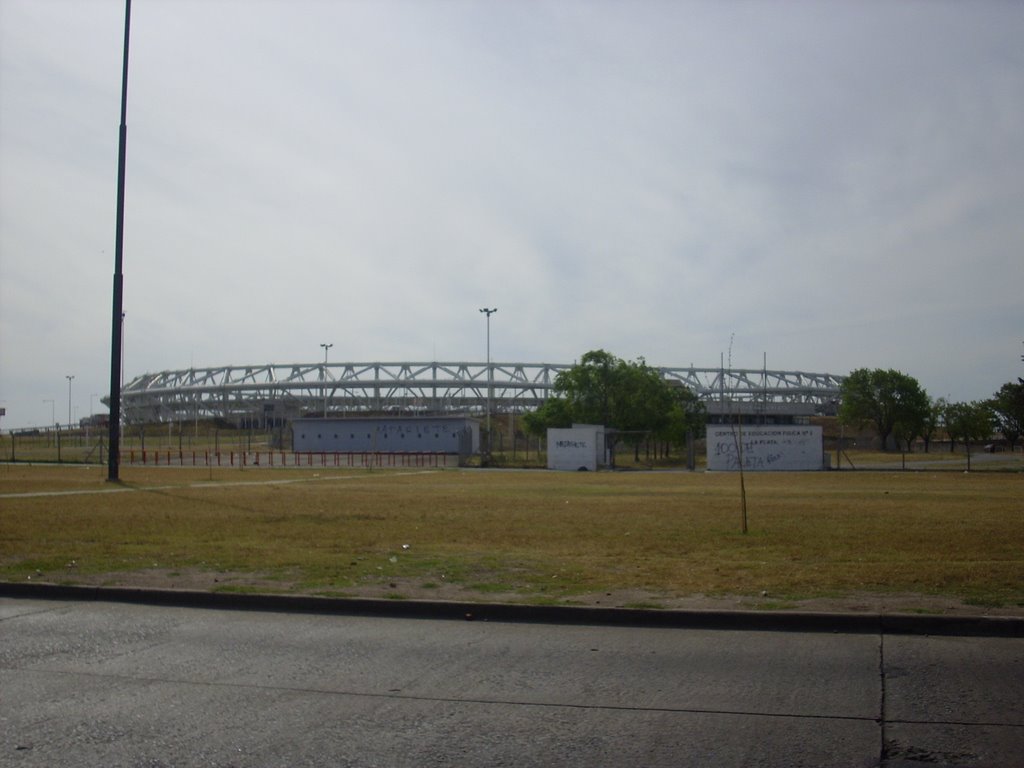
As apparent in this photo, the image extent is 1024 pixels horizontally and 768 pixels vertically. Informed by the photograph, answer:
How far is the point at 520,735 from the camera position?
5594 mm

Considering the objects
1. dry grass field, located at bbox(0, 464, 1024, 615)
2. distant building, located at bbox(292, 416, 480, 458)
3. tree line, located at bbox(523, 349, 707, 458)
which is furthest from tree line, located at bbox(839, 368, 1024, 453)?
dry grass field, located at bbox(0, 464, 1024, 615)

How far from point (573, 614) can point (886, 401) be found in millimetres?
103835

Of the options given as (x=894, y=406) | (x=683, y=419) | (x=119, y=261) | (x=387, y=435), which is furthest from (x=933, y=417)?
(x=119, y=261)

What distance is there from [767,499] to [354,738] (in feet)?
66.7

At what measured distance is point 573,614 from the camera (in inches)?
347

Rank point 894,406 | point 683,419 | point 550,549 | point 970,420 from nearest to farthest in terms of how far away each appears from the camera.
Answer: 1. point 550,549
2. point 683,419
3. point 970,420
4. point 894,406

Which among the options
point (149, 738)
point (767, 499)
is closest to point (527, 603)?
point (149, 738)

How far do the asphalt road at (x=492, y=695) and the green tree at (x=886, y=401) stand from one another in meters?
103

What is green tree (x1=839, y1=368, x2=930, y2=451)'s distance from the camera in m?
104

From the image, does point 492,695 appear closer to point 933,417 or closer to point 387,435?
point 387,435

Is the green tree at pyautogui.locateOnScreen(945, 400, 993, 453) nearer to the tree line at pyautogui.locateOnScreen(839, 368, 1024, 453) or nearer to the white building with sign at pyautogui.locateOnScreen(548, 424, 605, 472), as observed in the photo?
the tree line at pyautogui.locateOnScreen(839, 368, 1024, 453)

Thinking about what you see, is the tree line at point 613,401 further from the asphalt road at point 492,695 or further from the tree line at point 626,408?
the asphalt road at point 492,695

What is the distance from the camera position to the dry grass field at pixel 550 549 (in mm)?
9883

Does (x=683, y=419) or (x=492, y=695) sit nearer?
(x=492, y=695)
